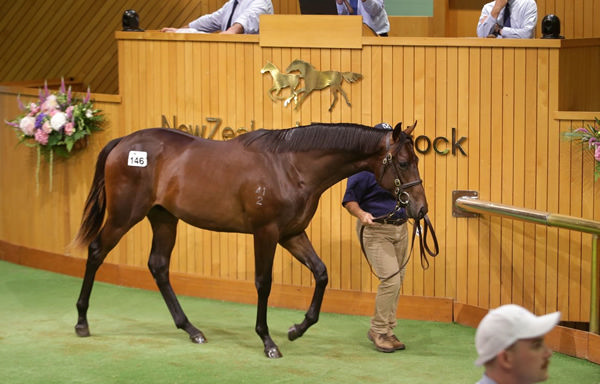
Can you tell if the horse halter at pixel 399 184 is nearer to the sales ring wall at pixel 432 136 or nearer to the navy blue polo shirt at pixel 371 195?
the navy blue polo shirt at pixel 371 195

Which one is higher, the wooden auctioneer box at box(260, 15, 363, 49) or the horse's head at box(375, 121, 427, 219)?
the wooden auctioneer box at box(260, 15, 363, 49)

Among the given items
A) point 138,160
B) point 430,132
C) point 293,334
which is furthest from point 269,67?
point 293,334

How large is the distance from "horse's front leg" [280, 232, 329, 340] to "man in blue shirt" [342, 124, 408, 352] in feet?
1.16

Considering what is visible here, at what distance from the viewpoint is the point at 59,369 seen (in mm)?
5910

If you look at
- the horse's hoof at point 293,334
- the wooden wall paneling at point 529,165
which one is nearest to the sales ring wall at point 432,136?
the wooden wall paneling at point 529,165

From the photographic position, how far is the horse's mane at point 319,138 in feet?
19.9

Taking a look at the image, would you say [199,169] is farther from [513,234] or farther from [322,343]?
[513,234]

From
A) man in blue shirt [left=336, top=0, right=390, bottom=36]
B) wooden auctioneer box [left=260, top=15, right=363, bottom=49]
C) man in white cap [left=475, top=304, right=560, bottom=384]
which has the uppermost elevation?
man in blue shirt [left=336, top=0, right=390, bottom=36]

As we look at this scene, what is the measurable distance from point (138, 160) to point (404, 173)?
6.15 ft

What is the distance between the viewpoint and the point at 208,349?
6418 mm

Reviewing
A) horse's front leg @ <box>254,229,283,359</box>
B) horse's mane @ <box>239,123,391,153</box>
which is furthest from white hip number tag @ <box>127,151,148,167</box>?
horse's front leg @ <box>254,229,283,359</box>

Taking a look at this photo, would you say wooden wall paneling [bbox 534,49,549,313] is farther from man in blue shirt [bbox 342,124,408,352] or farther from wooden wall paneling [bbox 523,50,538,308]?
man in blue shirt [bbox 342,124,408,352]

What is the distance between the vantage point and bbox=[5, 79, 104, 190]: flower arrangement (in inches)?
327

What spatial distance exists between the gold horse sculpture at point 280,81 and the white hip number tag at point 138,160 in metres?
1.38
